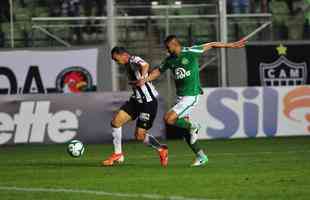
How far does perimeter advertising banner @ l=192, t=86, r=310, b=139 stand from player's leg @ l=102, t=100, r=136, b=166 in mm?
7900

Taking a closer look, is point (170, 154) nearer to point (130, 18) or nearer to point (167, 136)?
point (167, 136)

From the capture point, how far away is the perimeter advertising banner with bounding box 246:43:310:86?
27406 millimetres

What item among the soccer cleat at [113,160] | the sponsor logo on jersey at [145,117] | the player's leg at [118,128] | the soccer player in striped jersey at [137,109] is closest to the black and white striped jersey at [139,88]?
the soccer player in striped jersey at [137,109]

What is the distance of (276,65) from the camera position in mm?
27469

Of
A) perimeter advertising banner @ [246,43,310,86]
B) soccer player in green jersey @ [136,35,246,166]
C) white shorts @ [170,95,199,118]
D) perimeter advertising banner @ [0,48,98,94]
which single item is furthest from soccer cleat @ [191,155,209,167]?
perimeter advertising banner @ [246,43,310,86]

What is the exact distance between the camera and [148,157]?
1884 centimetres

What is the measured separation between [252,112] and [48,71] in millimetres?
5618

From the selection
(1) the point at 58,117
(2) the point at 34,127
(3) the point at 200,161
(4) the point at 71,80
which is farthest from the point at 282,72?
(3) the point at 200,161

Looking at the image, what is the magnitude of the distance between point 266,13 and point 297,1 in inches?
59.3

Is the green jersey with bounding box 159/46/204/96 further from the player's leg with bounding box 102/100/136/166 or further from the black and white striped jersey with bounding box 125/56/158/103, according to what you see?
the player's leg with bounding box 102/100/136/166

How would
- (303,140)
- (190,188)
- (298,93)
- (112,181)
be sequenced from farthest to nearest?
1. (298,93)
2. (303,140)
3. (112,181)
4. (190,188)

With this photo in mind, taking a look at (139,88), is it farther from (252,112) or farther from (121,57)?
(252,112)

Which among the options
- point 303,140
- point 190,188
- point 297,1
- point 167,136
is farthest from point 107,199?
point 297,1

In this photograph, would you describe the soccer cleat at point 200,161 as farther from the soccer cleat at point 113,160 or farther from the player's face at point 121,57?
the player's face at point 121,57
